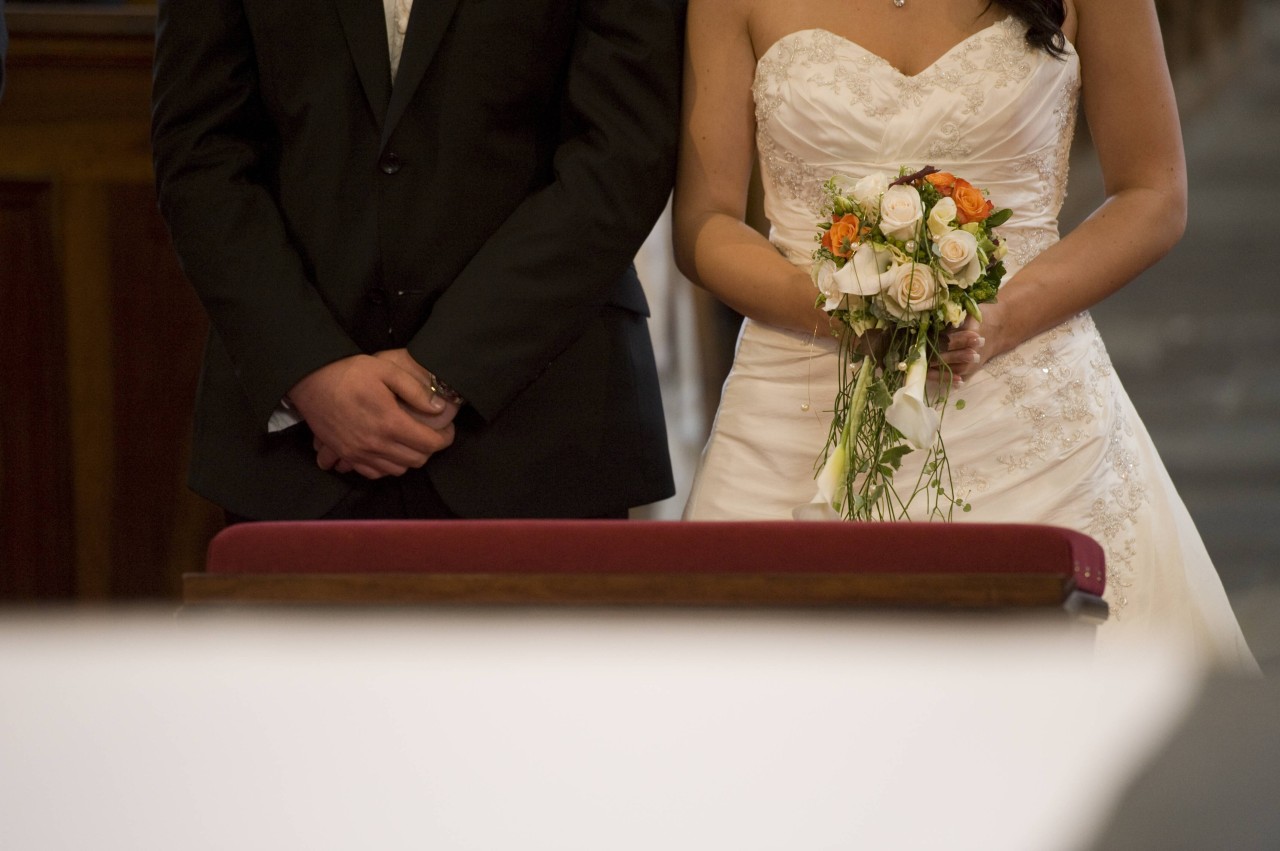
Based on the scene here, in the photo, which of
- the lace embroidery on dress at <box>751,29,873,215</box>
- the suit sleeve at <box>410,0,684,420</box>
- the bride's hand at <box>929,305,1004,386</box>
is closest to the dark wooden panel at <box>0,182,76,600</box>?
the suit sleeve at <box>410,0,684,420</box>

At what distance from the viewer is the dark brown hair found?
2326 millimetres

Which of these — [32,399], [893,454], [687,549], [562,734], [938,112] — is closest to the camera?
[562,734]

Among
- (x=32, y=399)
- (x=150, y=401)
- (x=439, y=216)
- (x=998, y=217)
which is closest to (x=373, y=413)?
(x=439, y=216)

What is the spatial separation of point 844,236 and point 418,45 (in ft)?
2.28

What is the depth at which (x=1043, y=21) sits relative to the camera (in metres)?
2.33

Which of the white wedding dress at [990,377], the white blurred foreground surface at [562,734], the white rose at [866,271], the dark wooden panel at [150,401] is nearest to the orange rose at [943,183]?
the white rose at [866,271]

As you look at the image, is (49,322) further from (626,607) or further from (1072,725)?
(1072,725)

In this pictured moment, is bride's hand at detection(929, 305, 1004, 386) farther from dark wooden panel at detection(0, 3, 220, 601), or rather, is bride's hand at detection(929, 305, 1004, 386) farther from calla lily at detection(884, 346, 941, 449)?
dark wooden panel at detection(0, 3, 220, 601)

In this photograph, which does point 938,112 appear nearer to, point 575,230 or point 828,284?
point 828,284

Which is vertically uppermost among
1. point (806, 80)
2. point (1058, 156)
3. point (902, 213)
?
point (806, 80)

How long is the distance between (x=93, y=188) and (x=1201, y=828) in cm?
294

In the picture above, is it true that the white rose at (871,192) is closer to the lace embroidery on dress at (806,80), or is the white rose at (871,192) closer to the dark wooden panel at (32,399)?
the lace embroidery on dress at (806,80)

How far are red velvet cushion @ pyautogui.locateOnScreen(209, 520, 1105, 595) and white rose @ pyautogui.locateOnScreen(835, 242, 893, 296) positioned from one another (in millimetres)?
572

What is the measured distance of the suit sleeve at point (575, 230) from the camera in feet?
7.00
